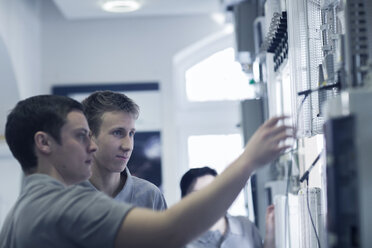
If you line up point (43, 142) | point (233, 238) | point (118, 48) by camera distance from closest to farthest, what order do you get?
point (43, 142), point (233, 238), point (118, 48)

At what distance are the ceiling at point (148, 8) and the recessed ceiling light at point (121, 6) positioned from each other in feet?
0.19

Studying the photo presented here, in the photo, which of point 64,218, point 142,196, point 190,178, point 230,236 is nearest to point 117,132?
point 142,196

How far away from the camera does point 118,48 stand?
253 inches

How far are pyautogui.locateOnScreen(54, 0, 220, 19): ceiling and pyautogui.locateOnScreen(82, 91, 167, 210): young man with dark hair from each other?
3.33 m

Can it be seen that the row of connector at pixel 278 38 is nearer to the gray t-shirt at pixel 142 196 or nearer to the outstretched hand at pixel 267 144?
the gray t-shirt at pixel 142 196

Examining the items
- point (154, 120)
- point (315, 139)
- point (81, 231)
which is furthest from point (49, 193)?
point (154, 120)

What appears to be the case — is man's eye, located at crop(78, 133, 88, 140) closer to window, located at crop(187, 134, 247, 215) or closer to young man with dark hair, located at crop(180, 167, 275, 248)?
young man with dark hair, located at crop(180, 167, 275, 248)

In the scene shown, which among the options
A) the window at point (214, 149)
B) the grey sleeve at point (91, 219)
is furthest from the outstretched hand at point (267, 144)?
the window at point (214, 149)

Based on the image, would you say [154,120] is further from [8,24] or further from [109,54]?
[8,24]

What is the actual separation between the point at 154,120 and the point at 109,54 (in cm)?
81

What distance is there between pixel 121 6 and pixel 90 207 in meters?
4.52

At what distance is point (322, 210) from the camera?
7.58 feet

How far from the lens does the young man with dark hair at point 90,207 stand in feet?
4.97

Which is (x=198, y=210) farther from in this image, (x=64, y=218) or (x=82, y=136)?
(x=82, y=136)
